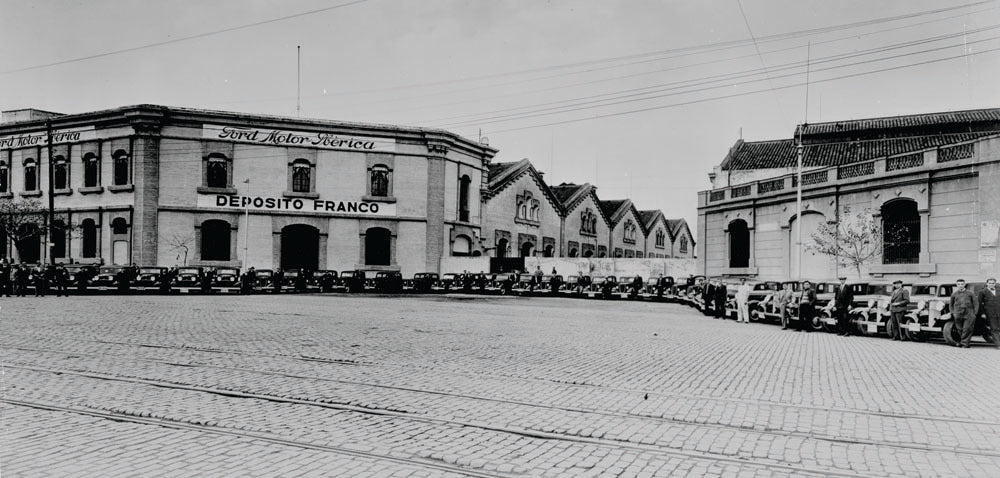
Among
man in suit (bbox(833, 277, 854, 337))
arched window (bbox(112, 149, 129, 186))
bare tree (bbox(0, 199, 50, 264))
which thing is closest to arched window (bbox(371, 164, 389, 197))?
arched window (bbox(112, 149, 129, 186))

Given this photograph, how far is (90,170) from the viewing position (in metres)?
41.2

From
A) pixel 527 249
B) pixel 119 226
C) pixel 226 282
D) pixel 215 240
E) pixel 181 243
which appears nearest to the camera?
pixel 226 282

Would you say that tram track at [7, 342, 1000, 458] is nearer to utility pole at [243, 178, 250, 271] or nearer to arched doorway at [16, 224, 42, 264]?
utility pole at [243, 178, 250, 271]

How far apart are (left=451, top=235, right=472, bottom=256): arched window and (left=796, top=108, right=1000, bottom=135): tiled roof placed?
22.3m

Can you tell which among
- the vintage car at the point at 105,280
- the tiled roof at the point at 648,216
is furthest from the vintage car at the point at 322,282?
the tiled roof at the point at 648,216

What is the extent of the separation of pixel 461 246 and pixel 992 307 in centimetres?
3428

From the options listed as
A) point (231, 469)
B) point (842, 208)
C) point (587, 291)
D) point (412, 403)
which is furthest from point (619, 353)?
point (587, 291)

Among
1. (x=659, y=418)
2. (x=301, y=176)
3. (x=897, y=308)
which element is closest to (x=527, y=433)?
(x=659, y=418)

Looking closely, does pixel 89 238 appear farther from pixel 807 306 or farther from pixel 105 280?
pixel 807 306

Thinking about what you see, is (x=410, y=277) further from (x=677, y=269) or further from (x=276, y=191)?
(x=677, y=269)

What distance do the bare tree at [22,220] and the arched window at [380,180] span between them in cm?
1826

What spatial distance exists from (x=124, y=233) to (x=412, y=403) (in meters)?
37.6

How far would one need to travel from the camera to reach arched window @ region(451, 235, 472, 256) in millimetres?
46188

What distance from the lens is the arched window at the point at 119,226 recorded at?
39875 millimetres
